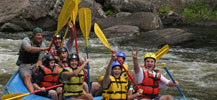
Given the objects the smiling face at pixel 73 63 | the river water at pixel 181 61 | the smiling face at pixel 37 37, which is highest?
the smiling face at pixel 37 37

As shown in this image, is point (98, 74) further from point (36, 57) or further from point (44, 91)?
point (44, 91)

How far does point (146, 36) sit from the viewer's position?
11961 mm

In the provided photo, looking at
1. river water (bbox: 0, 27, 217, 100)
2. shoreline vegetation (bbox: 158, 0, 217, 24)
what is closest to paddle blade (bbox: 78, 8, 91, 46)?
river water (bbox: 0, 27, 217, 100)

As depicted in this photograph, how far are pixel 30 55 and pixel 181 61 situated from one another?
5.30m

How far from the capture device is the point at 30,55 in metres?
5.38

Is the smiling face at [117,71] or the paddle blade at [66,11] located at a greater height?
the paddle blade at [66,11]

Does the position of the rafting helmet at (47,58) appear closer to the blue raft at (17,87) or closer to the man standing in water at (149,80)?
the blue raft at (17,87)

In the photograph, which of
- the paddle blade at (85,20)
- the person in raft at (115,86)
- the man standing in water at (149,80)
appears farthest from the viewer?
the paddle blade at (85,20)

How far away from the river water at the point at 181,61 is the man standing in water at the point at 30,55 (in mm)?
1988

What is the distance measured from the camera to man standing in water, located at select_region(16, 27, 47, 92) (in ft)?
16.9

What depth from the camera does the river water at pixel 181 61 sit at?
7.17 m

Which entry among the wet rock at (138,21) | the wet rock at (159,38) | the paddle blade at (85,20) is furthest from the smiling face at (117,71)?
the wet rock at (138,21)

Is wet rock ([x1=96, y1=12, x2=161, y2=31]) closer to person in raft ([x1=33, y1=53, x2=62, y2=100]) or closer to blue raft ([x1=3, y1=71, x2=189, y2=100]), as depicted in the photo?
blue raft ([x1=3, y1=71, x2=189, y2=100])

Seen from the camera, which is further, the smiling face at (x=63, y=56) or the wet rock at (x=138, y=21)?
the wet rock at (x=138, y=21)
